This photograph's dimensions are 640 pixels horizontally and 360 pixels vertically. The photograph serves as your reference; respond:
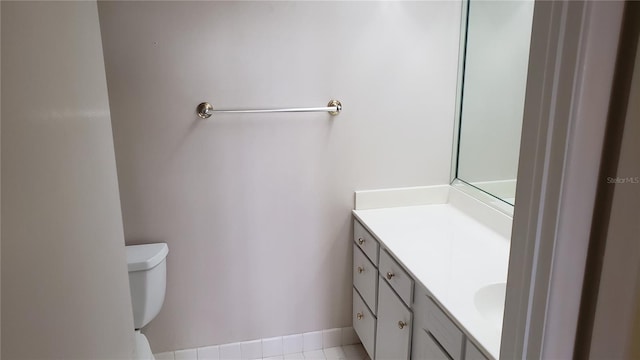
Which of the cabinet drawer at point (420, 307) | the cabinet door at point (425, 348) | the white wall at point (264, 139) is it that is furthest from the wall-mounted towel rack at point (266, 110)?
the cabinet door at point (425, 348)

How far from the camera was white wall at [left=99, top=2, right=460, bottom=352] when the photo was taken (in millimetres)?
1999

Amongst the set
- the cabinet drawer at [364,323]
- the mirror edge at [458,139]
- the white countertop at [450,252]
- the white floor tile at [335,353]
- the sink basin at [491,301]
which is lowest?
the white floor tile at [335,353]

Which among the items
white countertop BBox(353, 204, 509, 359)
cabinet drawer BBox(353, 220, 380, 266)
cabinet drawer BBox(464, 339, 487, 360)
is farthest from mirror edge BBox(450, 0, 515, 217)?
cabinet drawer BBox(464, 339, 487, 360)

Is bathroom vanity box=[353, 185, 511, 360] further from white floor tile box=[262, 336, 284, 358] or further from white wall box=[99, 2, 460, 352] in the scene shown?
white floor tile box=[262, 336, 284, 358]

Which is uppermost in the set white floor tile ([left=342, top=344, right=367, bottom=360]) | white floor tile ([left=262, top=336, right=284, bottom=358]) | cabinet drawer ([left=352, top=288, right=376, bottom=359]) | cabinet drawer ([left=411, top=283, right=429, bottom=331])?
cabinet drawer ([left=411, top=283, right=429, bottom=331])

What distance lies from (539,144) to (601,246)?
0.53 ft

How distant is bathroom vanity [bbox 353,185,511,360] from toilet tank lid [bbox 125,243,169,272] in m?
0.90

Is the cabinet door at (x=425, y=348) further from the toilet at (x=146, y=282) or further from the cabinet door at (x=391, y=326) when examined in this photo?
the toilet at (x=146, y=282)

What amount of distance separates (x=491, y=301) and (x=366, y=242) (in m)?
0.74

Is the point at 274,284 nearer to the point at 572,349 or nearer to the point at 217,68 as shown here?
the point at 217,68

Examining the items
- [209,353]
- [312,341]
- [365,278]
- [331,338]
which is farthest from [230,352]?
[365,278]

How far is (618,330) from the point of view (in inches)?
25.7

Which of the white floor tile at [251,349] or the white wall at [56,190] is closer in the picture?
the white wall at [56,190]

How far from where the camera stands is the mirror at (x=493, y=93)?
1917mm
